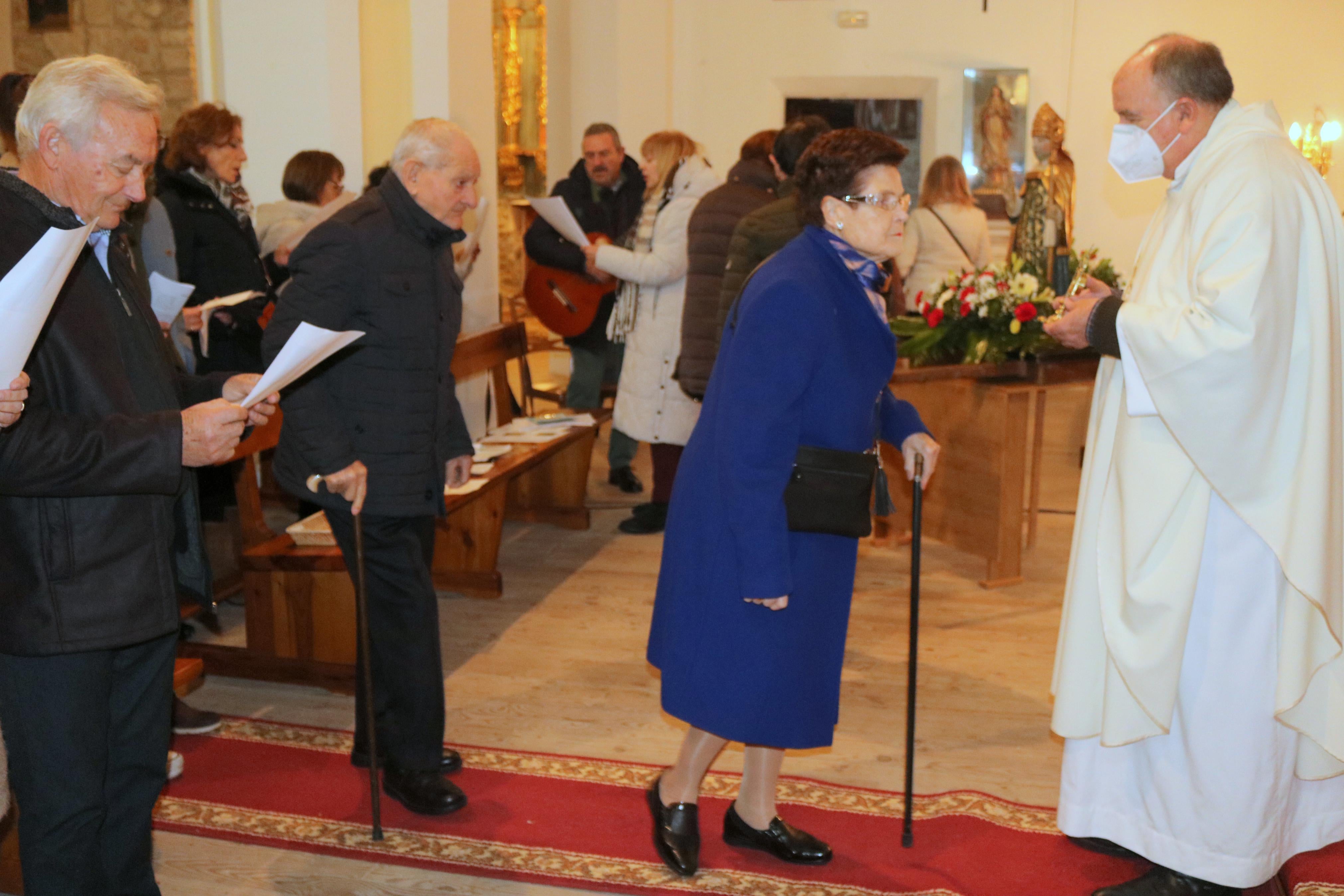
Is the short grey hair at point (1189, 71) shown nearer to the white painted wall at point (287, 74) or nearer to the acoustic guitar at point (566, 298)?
the white painted wall at point (287, 74)

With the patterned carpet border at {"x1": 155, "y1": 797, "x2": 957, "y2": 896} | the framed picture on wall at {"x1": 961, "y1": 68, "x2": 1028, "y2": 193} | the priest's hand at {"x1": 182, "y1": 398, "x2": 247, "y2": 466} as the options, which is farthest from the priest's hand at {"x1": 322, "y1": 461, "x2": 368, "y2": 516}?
the framed picture on wall at {"x1": 961, "y1": 68, "x2": 1028, "y2": 193}

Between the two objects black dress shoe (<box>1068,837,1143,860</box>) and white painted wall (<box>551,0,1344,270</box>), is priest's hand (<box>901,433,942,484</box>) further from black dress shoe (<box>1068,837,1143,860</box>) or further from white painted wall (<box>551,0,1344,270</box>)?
white painted wall (<box>551,0,1344,270</box>)

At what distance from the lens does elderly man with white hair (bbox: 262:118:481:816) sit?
310cm

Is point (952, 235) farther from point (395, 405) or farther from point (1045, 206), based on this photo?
point (395, 405)

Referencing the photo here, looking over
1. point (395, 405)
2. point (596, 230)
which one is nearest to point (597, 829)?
point (395, 405)

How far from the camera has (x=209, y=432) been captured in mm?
2244

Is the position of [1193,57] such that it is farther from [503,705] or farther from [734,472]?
[503,705]

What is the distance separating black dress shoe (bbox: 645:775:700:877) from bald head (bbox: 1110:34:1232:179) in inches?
77.1

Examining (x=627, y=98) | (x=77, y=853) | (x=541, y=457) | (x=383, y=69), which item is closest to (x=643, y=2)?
(x=627, y=98)

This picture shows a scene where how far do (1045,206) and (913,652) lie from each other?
16.5 ft

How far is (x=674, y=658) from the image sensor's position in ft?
9.60

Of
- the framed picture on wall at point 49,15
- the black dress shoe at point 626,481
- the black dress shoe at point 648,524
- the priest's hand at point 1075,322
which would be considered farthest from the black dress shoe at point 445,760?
the framed picture on wall at point 49,15

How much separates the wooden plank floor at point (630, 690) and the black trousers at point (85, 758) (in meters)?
0.70

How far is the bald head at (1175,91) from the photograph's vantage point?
288cm
